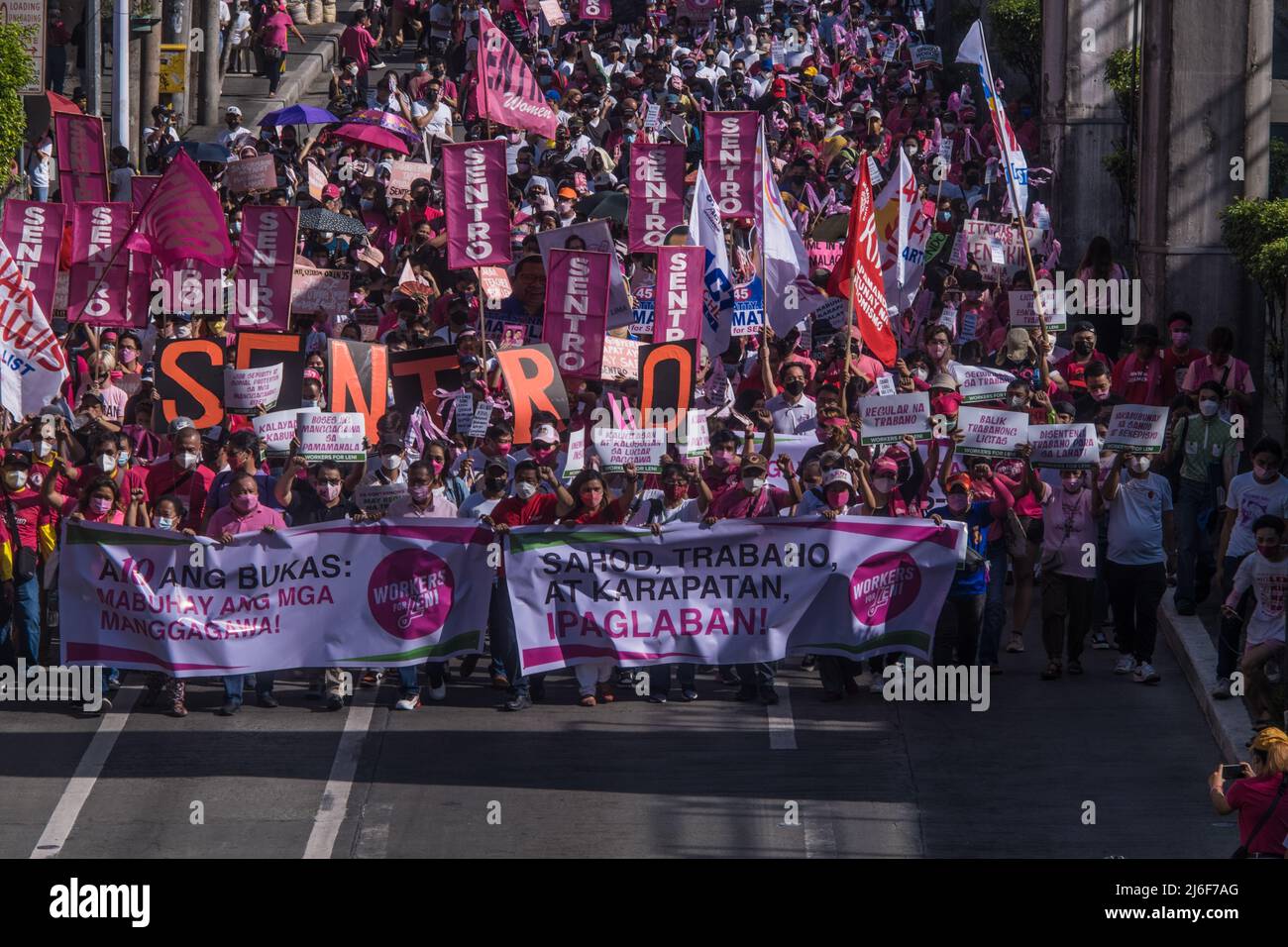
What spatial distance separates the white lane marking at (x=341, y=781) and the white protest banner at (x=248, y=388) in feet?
8.16

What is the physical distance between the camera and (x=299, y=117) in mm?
30609

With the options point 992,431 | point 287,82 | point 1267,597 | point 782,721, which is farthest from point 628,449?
point 287,82

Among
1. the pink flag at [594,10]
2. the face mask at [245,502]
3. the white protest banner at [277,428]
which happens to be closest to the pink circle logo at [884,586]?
the face mask at [245,502]

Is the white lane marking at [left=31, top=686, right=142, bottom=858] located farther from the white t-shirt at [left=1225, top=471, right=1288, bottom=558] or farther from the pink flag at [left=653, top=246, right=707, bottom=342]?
the white t-shirt at [left=1225, top=471, right=1288, bottom=558]

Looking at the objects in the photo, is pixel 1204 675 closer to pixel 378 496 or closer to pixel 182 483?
pixel 378 496

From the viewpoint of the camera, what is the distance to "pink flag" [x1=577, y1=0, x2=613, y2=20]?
38.6 meters

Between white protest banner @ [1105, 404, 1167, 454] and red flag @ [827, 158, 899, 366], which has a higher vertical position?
red flag @ [827, 158, 899, 366]

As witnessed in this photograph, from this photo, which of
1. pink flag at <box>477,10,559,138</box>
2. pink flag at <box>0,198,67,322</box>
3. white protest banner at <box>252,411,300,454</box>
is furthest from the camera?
pink flag at <box>477,10,559,138</box>

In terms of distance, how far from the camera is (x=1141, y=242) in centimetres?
2145

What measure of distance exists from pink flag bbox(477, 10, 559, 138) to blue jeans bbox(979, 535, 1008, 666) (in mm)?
8454

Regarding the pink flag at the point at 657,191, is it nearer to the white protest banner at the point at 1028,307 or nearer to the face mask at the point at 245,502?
the white protest banner at the point at 1028,307

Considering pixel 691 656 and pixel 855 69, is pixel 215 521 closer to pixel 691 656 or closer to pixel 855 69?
pixel 691 656

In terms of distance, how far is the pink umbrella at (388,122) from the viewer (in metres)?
28.5

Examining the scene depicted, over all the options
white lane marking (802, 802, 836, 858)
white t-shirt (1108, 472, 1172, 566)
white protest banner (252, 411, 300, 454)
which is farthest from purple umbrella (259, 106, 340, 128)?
white lane marking (802, 802, 836, 858)
